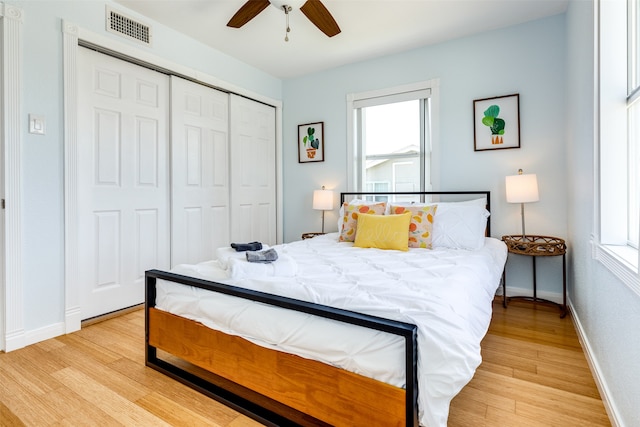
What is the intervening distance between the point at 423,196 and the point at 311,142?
61.2 inches

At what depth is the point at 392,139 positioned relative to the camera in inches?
150

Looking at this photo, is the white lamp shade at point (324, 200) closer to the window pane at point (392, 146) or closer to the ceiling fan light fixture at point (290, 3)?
the window pane at point (392, 146)

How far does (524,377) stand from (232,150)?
329cm

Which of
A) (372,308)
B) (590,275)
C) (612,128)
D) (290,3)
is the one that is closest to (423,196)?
(590,275)

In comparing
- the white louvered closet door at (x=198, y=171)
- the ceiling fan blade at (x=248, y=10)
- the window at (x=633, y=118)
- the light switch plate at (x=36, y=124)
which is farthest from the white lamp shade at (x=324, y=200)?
the window at (x=633, y=118)

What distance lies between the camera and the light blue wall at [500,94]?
296 cm

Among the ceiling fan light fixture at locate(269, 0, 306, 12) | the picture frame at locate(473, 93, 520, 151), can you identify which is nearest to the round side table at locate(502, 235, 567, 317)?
the picture frame at locate(473, 93, 520, 151)

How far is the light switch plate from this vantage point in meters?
2.25

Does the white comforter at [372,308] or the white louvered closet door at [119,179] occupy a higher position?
the white louvered closet door at [119,179]

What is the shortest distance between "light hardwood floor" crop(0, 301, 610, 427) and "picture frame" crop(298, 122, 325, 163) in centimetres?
272

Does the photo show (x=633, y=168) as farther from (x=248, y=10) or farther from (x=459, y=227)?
(x=248, y=10)

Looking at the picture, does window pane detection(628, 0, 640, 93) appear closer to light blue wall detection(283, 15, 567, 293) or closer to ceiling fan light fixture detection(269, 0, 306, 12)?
light blue wall detection(283, 15, 567, 293)

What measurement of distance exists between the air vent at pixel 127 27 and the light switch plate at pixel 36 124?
0.91m

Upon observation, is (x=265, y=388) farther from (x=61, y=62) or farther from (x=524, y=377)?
(x=61, y=62)
